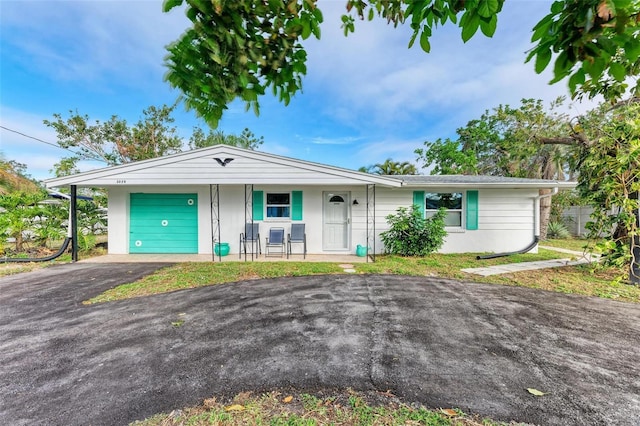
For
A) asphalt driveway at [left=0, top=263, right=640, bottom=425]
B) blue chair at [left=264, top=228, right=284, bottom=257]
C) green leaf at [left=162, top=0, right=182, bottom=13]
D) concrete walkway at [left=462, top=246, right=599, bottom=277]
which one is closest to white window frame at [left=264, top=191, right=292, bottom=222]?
blue chair at [left=264, top=228, right=284, bottom=257]

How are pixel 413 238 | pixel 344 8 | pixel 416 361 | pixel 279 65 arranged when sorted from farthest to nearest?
1. pixel 413 238
2. pixel 416 361
3. pixel 344 8
4. pixel 279 65

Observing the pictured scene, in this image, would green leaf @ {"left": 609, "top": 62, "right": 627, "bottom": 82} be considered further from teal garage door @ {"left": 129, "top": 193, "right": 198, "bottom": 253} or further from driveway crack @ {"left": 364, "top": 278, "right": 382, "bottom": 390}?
teal garage door @ {"left": 129, "top": 193, "right": 198, "bottom": 253}

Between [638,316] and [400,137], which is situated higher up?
[400,137]

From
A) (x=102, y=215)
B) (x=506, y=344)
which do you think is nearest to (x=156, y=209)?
(x=102, y=215)

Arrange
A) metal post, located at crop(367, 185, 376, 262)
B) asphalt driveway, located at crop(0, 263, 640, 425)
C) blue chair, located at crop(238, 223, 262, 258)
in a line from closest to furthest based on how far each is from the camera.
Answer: asphalt driveway, located at crop(0, 263, 640, 425) < blue chair, located at crop(238, 223, 262, 258) < metal post, located at crop(367, 185, 376, 262)

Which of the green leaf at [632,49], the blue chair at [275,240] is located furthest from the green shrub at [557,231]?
the green leaf at [632,49]

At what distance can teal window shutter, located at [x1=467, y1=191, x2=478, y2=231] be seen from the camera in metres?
8.41

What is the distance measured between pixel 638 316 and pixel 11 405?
7.06 meters

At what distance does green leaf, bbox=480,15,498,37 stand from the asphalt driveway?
2.48 meters

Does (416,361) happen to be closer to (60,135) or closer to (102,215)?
(102,215)

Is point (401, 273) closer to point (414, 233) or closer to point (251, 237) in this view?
point (414, 233)

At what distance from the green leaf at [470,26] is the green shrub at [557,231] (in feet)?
50.3

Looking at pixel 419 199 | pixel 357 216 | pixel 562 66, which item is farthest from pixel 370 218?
pixel 562 66

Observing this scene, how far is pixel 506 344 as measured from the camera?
291 centimetres
